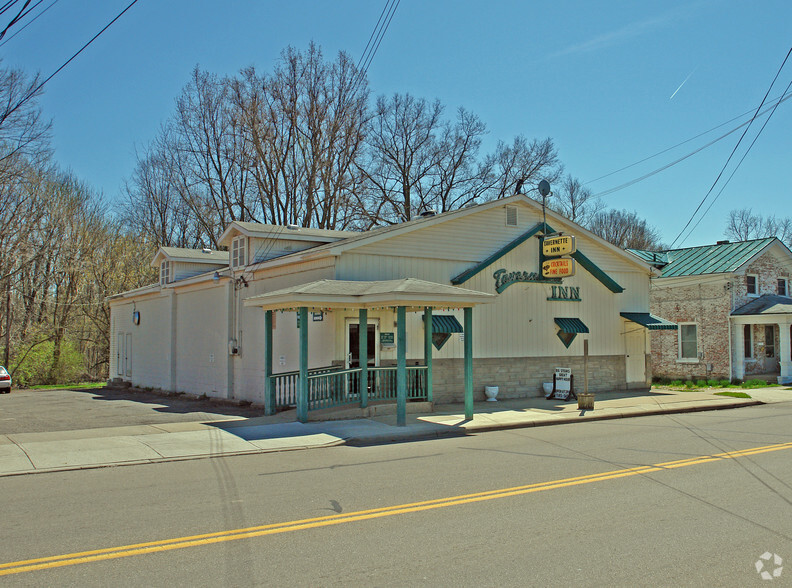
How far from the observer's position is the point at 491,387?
1992 cm

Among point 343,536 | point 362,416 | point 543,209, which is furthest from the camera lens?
point 543,209

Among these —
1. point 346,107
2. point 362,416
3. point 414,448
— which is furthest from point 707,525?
point 346,107

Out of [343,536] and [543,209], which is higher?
[543,209]

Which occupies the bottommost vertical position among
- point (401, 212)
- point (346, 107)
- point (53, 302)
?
Answer: point (53, 302)

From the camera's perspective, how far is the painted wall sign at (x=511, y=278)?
67.3ft

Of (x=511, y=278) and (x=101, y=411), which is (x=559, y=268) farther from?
(x=101, y=411)

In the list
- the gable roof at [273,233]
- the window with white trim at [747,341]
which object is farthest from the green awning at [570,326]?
the window with white trim at [747,341]

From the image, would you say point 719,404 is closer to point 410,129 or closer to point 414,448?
point 414,448

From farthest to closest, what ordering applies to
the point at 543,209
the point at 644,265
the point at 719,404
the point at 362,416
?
1. the point at 644,265
2. the point at 543,209
3. the point at 719,404
4. the point at 362,416

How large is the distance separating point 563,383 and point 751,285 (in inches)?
569

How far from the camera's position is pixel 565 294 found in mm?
21906

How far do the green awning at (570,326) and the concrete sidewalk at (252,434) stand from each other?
304 cm

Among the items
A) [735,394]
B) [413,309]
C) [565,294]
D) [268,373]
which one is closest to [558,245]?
[565,294]

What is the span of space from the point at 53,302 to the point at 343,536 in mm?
37463
